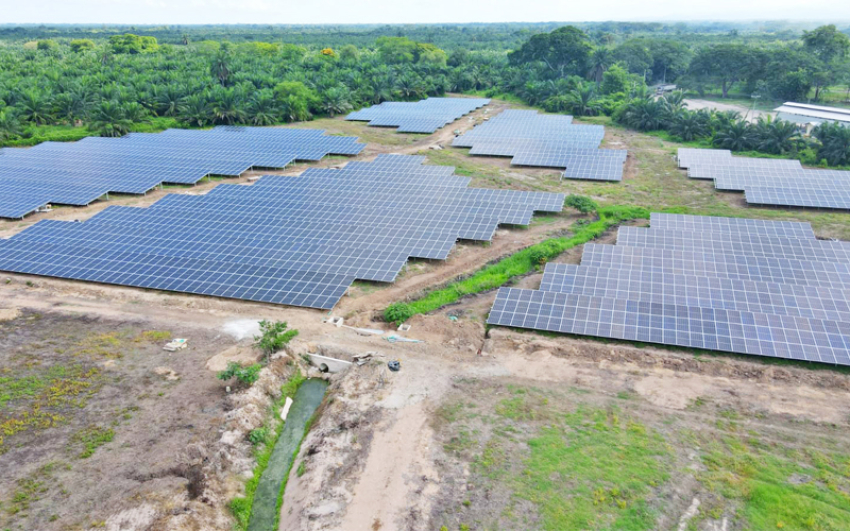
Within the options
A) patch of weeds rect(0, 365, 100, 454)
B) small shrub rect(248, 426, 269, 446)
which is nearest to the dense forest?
patch of weeds rect(0, 365, 100, 454)

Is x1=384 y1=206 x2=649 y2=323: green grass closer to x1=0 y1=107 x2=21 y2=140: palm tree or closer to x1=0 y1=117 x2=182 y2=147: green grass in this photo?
x1=0 y1=117 x2=182 y2=147: green grass

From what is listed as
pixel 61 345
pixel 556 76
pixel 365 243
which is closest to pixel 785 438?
pixel 365 243

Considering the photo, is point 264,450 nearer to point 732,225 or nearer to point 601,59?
point 732,225

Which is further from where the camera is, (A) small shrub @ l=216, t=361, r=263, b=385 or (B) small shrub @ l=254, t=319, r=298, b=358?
(B) small shrub @ l=254, t=319, r=298, b=358

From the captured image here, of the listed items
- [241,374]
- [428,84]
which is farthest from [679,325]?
[428,84]

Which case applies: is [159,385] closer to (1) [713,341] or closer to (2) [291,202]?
(2) [291,202]
